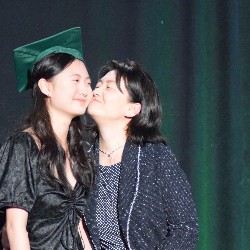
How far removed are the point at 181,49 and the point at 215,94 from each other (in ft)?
0.74

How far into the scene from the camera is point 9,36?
2787 mm

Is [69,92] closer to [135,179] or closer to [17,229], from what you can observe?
[135,179]

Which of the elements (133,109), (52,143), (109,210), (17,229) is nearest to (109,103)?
(133,109)

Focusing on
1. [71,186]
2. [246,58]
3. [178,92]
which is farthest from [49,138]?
[246,58]

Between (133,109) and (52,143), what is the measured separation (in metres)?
0.31

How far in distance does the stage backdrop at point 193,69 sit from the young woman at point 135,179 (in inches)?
17.9

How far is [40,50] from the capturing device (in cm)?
234

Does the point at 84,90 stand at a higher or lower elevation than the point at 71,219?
higher

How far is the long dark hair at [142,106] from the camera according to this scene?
2347 millimetres

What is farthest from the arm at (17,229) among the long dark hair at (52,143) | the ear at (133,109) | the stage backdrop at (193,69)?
the stage backdrop at (193,69)

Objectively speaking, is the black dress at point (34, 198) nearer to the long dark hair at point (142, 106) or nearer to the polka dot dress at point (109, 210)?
the polka dot dress at point (109, 210)

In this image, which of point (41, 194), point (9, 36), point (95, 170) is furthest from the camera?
point (9, 36)

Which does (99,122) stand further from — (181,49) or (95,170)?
(181,49)

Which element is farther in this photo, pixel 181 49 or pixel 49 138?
pixel 181 49
